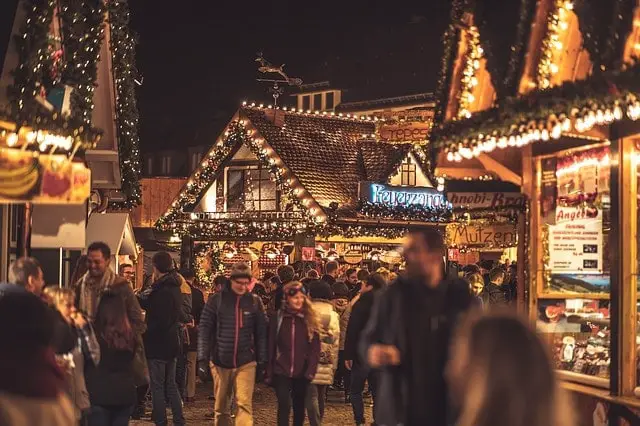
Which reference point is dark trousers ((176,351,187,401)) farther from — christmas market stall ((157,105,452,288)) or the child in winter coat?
christmas market stall ((157,105,452,288))

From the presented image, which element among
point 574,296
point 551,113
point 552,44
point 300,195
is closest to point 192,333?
point 574,296

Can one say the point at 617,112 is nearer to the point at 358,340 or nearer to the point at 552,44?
the point at 552,44

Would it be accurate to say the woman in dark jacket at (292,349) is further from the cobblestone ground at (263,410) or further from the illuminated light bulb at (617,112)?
the illuminated light bulb at (617,112)

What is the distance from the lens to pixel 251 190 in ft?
112

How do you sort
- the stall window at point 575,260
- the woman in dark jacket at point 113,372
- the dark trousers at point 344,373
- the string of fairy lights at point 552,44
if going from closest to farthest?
1. the woman in dark jacket at point 113,372
2. the string of fairy lights at point 552,44
3. the stall window at point 575,260
4. the dark trousers at point 344,373

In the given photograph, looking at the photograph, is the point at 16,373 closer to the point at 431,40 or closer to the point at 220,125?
the point at 431,40

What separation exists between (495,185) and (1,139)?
5.27m

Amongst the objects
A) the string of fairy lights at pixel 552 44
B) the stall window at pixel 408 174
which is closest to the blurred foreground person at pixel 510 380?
the string of fairy lights at pixel 552 44

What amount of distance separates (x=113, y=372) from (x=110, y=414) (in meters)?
0.35

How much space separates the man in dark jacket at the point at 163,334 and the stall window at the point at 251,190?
20541 mm

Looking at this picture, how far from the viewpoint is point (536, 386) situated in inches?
138

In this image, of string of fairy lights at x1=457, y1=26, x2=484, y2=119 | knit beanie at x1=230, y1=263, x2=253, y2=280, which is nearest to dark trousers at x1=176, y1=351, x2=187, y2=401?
knit beanie at x1=230, y1=263, x2=253, y2=280

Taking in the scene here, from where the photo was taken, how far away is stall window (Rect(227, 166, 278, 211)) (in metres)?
33.7

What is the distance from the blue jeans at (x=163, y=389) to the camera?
41.0 ft
